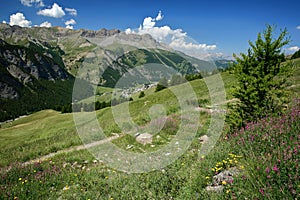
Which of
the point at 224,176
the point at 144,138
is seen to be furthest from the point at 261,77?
the point at 144,138

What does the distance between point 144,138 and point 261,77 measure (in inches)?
303

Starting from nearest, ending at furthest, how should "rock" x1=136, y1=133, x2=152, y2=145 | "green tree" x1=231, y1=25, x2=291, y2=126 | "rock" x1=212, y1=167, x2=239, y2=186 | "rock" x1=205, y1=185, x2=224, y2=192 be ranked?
"rock" x1=205, y1=185, x2=224, y2=192, "rock" x1=212, y1=167, x2=239, y2=186, "green tree" x1=231, y1=25, x2=291, y2=126, "rock" x1=136, y1=133, x2=152, y2=145

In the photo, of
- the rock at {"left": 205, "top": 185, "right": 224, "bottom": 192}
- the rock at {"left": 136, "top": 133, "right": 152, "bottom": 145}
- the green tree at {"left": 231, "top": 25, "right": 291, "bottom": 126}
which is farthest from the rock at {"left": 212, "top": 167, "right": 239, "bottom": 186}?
the rock at {"left": 136, "top": 133, "right": 152, "bottom": 145}

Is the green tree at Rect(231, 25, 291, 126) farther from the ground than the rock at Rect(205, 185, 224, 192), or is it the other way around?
the green tree at Rect(231, 25, 291, 126)

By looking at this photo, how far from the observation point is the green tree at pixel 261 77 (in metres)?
10.2

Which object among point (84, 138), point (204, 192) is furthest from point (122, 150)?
point (204, 192)

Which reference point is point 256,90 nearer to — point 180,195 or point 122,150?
point 180,195

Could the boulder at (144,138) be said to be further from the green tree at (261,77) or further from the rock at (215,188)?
the rock at (215,188)

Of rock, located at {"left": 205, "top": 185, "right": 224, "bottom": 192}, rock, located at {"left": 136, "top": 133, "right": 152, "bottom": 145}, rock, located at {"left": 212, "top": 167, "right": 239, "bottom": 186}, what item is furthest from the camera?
rock, located at {"left": 136, "top": 133, "right": 152, "bottom": 145}

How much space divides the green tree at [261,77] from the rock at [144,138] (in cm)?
554

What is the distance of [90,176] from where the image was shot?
29.3 feet

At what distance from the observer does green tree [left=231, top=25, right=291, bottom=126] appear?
10195 millimetres

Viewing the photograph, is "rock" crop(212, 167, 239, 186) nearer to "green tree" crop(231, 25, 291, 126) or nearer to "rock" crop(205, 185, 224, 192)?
"rock" crop(205, 185, 224, 192)

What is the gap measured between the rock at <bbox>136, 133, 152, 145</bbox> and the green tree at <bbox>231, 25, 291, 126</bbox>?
218 inches
